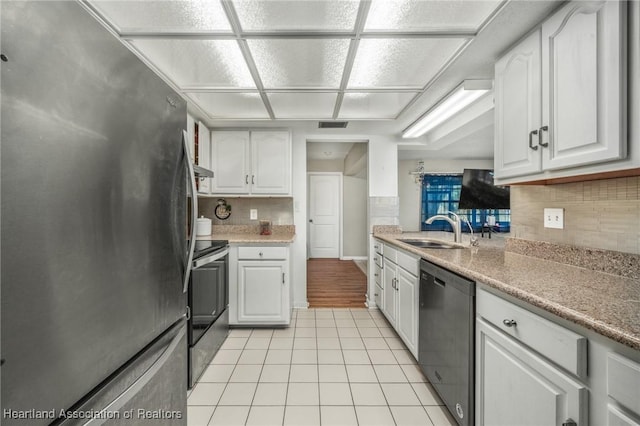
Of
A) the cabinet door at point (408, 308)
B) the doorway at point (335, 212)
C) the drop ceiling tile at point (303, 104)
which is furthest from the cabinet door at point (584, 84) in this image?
the doorway at point (335, 212)

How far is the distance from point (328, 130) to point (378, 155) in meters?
0.71

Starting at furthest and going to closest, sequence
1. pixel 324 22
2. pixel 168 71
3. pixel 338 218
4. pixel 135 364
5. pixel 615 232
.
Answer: pixel 338 218, pixel 168 71, pixel 324 22, pixel 615 232, pixel 135 364

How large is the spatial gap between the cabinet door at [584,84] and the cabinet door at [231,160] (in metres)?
2.65

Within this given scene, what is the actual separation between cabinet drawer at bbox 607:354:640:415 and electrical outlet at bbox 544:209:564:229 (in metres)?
1.04

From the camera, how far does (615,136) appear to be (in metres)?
0.99

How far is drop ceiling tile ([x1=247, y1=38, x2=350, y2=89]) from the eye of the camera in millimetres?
1553

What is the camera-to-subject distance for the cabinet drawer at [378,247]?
118 inches

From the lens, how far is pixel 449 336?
1500 millimetres

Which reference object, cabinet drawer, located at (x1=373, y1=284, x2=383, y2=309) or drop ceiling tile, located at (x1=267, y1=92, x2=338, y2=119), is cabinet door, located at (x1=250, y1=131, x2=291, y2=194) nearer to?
drop ceiling tile, located at (x1=267, y1=92, x2=338, y2=119)

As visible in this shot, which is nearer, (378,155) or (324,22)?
(324,22)

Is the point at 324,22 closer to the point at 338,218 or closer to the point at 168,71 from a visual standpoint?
the point at 168,71

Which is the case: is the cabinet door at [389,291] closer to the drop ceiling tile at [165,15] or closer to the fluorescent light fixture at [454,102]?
the fluorescent light fixture at [454,102]

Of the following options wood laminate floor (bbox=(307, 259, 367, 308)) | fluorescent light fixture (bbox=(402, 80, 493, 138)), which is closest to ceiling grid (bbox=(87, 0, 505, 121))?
fluorescent light fixture (bbox=(402, 80, 493, 138))

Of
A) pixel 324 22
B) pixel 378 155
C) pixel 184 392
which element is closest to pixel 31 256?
pixel 184 392
